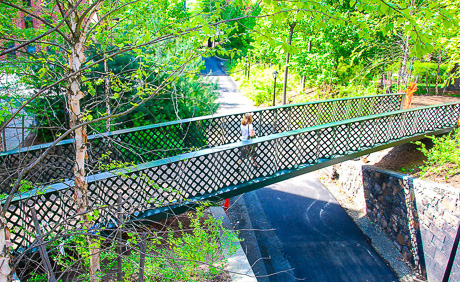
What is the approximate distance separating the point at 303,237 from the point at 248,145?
401 centimetres

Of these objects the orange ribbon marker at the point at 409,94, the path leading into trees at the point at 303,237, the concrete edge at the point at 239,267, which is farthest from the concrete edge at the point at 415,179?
the concrete edge at the point at 239,267

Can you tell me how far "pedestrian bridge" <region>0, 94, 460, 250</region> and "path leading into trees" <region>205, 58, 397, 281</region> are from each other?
90cm

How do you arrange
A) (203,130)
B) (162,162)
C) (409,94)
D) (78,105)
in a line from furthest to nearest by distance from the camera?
(409,94)
(203,130)
(162,162)
(78,105)

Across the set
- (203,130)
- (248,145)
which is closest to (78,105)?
(248,145)

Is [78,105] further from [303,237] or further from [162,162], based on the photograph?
[303,237]

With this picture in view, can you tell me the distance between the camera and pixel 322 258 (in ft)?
25.8

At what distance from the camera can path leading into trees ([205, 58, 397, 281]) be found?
291 inches

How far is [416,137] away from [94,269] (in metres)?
9.09

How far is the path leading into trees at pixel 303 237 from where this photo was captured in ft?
24.2

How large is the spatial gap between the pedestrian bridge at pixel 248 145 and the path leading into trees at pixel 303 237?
90 centimetres

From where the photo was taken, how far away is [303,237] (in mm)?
8609

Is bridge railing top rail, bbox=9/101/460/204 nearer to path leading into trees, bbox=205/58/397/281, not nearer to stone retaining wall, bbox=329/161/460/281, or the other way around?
path leading into trees, bbox=205/58/397/281

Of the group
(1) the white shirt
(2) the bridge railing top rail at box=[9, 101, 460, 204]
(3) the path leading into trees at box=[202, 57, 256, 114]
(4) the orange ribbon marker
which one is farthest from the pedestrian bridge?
(3) the path leading into trees at box=[202, 57, 256, 114]

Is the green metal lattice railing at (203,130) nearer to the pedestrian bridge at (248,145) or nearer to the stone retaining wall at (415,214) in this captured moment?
the pedestrian bridge at (248,145)
